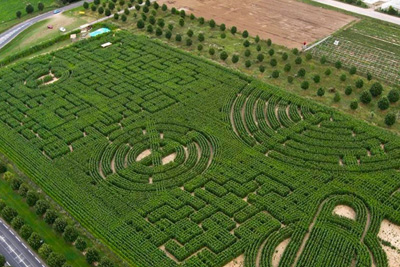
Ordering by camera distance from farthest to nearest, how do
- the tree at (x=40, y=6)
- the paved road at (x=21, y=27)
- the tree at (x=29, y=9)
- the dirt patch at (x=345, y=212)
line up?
the tree at (x=40, y=6) < the tree at (x=29, y=9) < the paved road at (x=21, y=27) < the dirt patch at (x=345, y=212)

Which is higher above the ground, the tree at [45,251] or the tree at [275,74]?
the tree at [275,74]

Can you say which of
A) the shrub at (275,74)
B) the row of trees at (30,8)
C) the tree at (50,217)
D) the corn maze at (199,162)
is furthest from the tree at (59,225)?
the row of trees at (30,8)

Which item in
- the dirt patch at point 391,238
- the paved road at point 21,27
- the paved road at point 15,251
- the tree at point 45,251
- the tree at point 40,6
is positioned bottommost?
the paved road at point 15,251

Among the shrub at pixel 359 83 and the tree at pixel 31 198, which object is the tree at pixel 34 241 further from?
the shrub at pixel 359 83

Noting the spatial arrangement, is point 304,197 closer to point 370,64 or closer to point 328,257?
point 328,257

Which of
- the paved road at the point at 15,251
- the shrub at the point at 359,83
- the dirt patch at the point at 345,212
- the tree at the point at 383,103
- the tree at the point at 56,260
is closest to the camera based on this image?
the tree at the point at 56,260

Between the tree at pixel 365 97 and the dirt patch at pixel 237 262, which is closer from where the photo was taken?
the dirt patch at pixel 237 262

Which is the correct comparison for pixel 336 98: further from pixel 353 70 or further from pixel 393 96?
pixel 353 70
